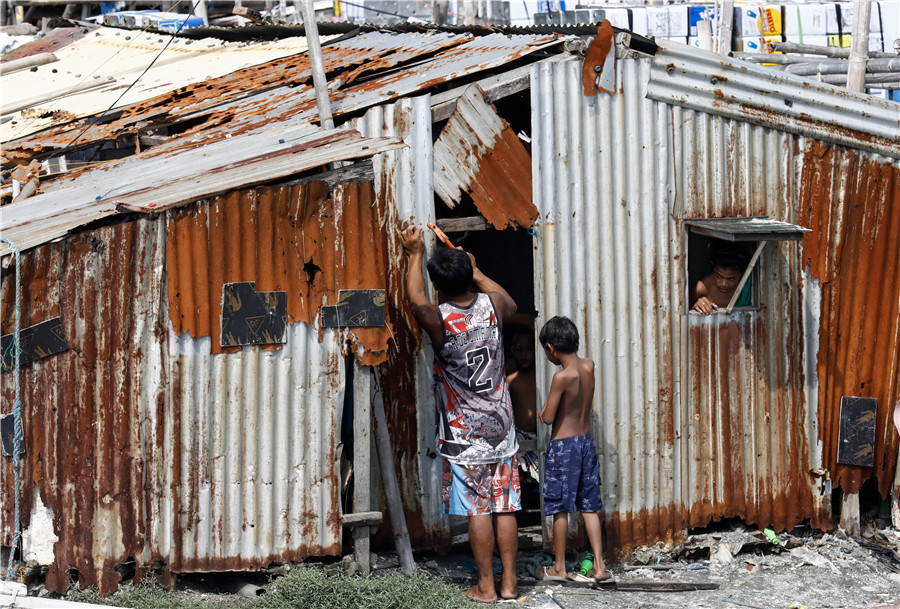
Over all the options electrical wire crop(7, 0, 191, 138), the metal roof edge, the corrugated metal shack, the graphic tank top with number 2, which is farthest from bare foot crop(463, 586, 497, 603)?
electrical wire crop(7, 0, 191, 138)

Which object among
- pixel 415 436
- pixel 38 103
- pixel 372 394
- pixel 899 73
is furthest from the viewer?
pixel 899 73

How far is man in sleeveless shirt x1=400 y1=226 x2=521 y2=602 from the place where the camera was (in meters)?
5.48

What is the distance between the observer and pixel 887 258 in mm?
6750

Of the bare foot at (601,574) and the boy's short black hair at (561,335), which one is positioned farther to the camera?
the bare foot at (601,574)

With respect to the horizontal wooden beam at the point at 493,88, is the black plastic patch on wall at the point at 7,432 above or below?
below

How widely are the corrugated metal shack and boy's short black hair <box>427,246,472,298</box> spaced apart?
14.3 inches

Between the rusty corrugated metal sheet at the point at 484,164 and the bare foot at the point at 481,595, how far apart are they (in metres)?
2.14

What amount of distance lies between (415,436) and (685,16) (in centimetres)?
1276

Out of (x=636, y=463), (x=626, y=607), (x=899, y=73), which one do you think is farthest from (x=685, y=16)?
(x=626, y=607)

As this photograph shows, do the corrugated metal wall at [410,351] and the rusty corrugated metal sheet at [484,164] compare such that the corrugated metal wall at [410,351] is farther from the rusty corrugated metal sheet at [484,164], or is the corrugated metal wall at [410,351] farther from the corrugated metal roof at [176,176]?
the corrugated metal roof at [176,176]

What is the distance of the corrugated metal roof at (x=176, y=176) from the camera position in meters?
4.88

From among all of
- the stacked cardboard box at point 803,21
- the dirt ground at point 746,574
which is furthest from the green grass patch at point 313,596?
Result: the stacked cardboard box at point 803,21

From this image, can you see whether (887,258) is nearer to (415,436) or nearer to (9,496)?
(415,436)

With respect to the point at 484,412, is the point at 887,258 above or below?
above
